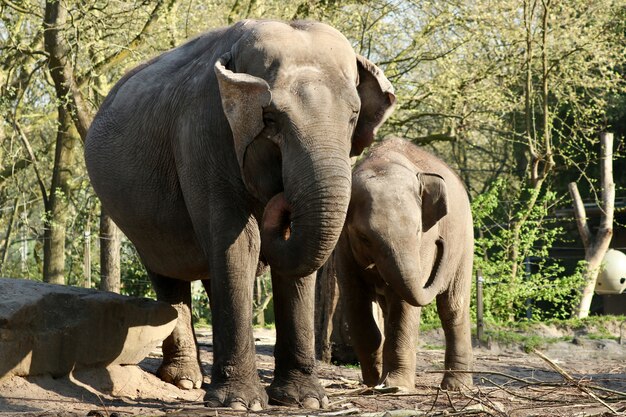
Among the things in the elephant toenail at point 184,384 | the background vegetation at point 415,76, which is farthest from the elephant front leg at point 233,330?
the background vegetation at point 415,76

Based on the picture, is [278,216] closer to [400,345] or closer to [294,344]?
[294,344]

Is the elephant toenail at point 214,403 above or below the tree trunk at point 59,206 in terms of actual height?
below

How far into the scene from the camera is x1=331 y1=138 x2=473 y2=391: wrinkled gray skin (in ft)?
25.5

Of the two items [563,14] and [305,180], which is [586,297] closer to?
[563,14]

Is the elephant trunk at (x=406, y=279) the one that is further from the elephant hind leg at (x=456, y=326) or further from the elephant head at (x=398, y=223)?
the elephant hind leg at (x=456, y=326)

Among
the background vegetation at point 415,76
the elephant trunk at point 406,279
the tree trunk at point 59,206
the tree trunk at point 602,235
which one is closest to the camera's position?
the elephant trunk at point 406,279

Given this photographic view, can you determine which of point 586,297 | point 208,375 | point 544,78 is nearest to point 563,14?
point 544,78

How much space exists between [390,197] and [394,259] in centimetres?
46

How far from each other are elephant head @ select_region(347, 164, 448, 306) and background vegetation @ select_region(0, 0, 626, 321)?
21.3 ft

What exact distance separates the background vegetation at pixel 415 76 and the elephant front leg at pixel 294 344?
726cm

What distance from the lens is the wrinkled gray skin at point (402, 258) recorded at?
306 inches

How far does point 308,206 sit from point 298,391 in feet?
5.01

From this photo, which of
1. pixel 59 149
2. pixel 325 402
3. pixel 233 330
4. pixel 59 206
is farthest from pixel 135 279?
pixel 233 330

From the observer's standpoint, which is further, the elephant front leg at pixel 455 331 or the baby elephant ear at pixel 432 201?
the elephant front leg at pixel 455 331
